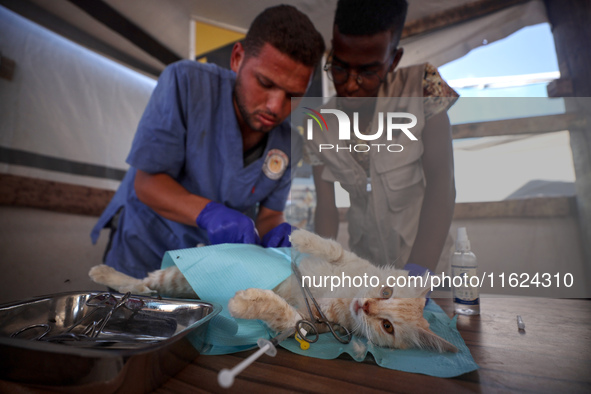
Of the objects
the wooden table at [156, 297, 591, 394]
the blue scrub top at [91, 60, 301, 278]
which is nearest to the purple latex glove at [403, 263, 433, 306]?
the wooden table at [156, 297, 591, 394]

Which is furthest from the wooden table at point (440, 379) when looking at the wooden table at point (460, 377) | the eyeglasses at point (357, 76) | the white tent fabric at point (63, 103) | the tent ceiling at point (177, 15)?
the white tent fabric at point (63, 103)

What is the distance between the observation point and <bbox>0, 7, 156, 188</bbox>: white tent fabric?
A: 1.02 meters

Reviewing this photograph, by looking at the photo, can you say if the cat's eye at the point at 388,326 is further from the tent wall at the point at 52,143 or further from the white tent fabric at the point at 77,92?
the tent wall at the point at 52,143

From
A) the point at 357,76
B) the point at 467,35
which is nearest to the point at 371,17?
the point at 357,76

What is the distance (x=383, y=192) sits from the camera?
0.51 meters

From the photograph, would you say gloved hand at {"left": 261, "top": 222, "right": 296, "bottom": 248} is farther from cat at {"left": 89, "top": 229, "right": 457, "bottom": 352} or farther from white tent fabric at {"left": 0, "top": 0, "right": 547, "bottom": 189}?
white tent fabric at {"left": 0, "top": 0, "right": 547, "bottom": 189}

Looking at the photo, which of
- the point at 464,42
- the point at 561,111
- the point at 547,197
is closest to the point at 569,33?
the point at 464,42

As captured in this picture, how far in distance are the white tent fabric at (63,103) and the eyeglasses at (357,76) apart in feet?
3.59

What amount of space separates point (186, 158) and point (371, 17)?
609mm

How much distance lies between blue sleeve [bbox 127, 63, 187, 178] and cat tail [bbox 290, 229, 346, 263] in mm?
468

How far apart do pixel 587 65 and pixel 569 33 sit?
0.32 ft

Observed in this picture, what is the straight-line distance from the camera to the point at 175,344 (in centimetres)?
29

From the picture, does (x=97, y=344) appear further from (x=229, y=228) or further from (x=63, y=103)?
(x=63, y=103)

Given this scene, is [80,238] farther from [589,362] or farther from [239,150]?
[589,362]
